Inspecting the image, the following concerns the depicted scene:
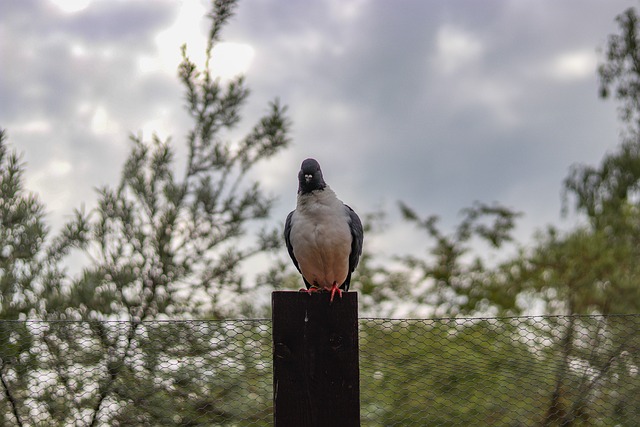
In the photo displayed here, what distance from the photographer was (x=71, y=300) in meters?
5.02

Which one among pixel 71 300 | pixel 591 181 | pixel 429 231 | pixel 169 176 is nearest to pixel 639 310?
pixel 591 181

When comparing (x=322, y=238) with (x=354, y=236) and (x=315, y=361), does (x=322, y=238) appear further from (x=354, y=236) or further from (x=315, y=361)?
(x=315, y=361)

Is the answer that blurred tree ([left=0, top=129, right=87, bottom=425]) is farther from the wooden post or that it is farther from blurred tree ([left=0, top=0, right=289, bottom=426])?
the wooden post

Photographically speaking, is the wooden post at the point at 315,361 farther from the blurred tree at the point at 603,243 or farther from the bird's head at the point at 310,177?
the blurred tree at the point at 603,243

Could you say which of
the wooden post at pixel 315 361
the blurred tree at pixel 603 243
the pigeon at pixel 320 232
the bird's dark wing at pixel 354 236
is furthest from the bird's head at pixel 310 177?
the blurred tree at pixel 603 243

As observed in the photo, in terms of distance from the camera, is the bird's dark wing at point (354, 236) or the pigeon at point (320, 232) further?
the bird's dark wing at point (354, 236)

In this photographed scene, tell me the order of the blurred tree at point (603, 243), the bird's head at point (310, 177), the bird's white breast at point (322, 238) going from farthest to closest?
the blurred tree at point (603, 243) < the bird's head at point (310, 177) < the bird's white breast at point (322, 238)

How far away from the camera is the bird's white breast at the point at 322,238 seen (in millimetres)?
3539

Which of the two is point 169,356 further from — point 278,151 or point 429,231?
point 429,231

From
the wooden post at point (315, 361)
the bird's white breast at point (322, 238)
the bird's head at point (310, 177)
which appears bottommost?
the wooden post at point (315, 361)

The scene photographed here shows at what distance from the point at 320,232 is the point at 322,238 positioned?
3 centimetres

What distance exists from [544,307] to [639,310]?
132 centimetres

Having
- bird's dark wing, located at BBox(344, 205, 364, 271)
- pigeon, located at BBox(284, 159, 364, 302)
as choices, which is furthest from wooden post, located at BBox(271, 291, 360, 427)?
bird's dark wing, located at BBox(344, 205, 364, 271)

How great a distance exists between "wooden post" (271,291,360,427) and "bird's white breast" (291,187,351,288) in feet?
3.76
